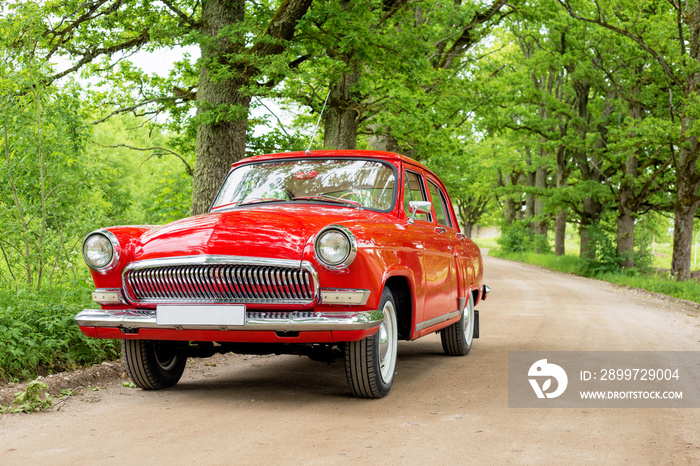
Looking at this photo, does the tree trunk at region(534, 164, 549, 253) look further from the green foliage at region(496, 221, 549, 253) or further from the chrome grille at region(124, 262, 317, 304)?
the chrome grille at region(124, 262, 317, 304)

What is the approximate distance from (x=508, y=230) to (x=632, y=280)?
22.9 metres

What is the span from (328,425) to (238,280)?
3.75ft

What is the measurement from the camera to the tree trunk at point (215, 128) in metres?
10.9

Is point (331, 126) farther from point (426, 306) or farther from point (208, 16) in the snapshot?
point (426, 306)

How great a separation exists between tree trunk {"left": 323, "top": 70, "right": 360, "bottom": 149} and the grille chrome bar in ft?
35.9

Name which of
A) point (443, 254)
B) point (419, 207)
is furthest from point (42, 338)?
point (443, 254)

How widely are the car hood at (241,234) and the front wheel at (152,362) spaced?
32.9 inches

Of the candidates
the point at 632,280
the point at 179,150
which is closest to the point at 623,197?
the point at 632,280

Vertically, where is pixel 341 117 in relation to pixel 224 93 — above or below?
above

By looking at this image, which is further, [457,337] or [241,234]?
[457,337]

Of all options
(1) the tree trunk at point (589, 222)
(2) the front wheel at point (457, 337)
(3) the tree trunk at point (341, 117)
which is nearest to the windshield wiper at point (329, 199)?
(2) the front wheel at point (457, 337)

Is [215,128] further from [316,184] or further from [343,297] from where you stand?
[343,297]

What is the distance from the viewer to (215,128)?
11.1 m

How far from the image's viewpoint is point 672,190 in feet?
86.3
